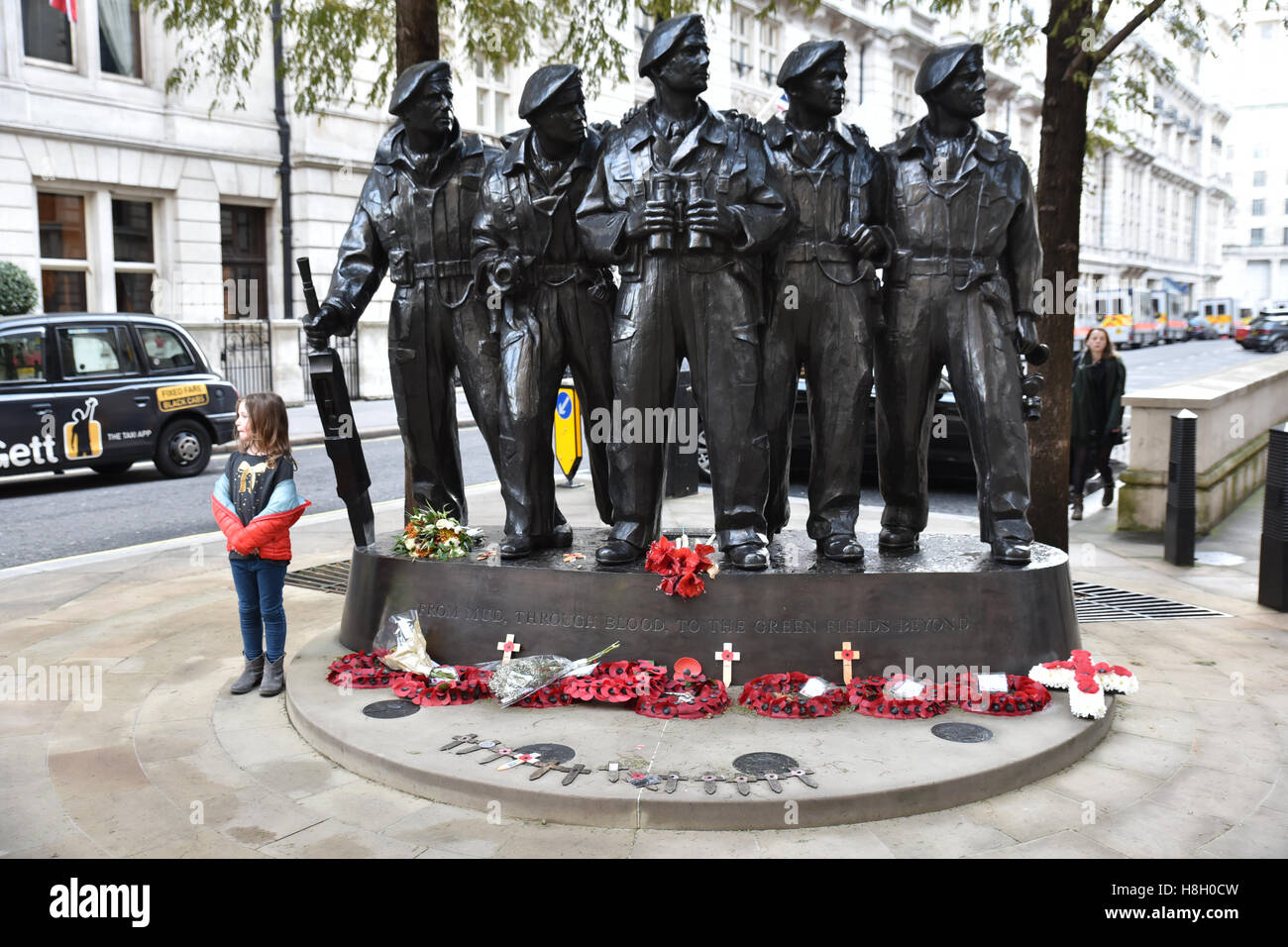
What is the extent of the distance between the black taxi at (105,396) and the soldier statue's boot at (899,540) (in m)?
9.51

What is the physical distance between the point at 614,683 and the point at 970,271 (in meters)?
2.47

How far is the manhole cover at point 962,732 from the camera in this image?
15.0 ft

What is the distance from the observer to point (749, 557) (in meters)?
5.25

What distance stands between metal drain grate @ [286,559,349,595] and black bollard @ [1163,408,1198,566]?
598 cm

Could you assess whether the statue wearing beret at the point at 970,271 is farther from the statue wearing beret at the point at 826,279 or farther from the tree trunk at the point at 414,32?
the tree trunk at the point at 414,32

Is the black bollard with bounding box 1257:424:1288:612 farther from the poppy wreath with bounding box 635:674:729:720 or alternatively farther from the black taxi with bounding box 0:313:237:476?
the black taxi with bounding box 0:313:237:476

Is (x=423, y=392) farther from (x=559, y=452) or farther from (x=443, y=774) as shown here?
Answer: (x=559, y=452)

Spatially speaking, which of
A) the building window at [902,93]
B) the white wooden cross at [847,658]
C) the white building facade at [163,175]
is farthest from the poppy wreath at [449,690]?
the building window at [902,93]

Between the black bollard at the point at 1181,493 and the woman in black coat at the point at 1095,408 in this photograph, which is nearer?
the black bollard at the point at 1181,493

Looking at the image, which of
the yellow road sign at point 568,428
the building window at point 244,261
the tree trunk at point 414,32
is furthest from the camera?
the building window at point 244,261

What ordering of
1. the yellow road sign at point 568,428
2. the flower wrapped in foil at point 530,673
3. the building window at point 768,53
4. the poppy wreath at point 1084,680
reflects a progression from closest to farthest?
the poppy wreath at point 1084,680 → the flower wrapped in foil at point 530,673 → the yellow road sign at point 568,428 → the building window at point 768,53

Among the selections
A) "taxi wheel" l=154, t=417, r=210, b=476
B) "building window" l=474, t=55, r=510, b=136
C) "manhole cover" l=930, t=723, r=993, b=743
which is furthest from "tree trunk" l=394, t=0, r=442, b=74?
"building window" l=474, t=55, r=510, b=136

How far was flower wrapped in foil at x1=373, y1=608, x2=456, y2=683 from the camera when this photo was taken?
5164 millimetres
